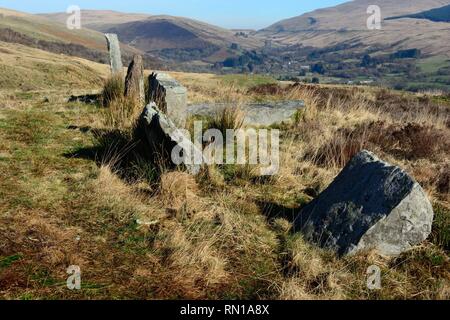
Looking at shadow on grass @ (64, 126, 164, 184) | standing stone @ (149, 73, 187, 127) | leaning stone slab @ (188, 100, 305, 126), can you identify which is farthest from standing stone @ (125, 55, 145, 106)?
shadow on grass @ (64, 126, 164, 184)

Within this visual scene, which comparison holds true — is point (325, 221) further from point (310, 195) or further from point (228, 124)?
point (228, 124)

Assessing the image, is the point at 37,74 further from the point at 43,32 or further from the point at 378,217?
the point at 43,32

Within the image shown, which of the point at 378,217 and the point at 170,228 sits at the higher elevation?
the point at 378,217

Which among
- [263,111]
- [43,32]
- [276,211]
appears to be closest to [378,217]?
[276,211]

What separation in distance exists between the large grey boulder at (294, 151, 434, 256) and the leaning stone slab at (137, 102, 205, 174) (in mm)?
2079

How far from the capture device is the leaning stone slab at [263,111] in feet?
35.6

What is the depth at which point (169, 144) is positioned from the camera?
266 inches

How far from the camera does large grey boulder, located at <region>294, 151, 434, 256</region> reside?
500 centimetres

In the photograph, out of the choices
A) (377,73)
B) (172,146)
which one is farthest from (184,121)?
(377,73)

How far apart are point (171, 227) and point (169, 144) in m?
1.71

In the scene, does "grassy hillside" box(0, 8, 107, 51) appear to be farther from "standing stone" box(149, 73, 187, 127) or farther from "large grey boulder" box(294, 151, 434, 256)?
"large grey boulder" box(294, 151, 434, 256)

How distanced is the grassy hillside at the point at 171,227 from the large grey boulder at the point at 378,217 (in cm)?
15

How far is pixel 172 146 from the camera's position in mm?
6703

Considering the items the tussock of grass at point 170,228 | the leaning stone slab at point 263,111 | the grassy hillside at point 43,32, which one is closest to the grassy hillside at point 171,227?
the tussock of grass at point 170,228
